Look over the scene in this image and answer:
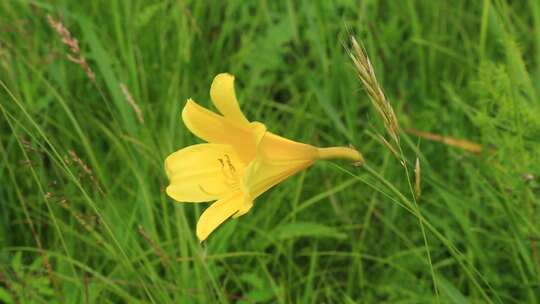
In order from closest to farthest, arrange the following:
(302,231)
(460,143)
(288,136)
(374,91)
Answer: (374,91) → (302,231) → (460,143) → (288,136)

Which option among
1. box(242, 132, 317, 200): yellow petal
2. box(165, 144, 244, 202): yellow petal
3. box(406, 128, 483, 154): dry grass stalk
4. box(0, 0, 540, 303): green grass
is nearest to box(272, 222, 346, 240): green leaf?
box(0, 0, 540, 303): green grass

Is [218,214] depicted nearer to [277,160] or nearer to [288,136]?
[277,160]

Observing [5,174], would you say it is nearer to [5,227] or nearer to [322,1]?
[5,227]

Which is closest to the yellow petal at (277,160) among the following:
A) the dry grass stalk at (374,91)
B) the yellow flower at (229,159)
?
the yellow flower at (229,159)

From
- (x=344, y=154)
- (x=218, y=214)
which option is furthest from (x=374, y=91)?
(x=218, y=214)

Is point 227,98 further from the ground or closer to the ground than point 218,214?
further from the ground

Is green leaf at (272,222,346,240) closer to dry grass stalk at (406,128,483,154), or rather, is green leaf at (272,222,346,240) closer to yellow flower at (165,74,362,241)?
dry grass stalk at (406,128,483,154)

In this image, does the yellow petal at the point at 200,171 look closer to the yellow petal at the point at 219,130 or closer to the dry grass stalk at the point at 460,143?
the yellow petal at the point at 219,130

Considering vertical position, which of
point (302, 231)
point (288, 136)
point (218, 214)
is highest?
point (218, 214)
